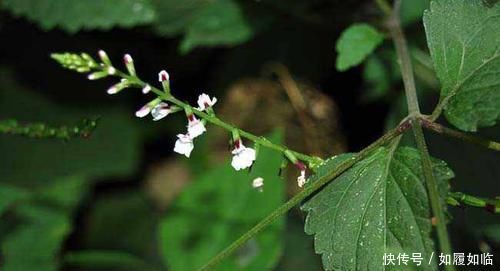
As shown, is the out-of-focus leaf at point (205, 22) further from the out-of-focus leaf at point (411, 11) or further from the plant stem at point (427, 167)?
the plant stem at point (427, 167)

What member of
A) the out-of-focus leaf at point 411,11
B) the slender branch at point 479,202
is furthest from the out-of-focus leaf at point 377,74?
the slender branch at point 479,202

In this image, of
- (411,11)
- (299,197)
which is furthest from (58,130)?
(411,11)

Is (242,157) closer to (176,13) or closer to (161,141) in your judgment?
(176,13)

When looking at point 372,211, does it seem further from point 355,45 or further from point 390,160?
point 355,45

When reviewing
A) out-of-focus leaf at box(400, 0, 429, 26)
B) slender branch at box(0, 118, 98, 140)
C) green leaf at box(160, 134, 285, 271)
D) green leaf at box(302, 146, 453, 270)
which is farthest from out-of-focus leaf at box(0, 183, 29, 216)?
out-of-focus leaf at box(400, 0, 429, 26)

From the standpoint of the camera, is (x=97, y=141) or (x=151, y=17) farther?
(x=97, y=141)

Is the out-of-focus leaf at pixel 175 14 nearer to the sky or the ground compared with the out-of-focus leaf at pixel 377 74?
nearer to the sky

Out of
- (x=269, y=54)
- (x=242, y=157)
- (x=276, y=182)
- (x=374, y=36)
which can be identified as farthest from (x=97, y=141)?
(x=242, y=157)
